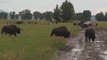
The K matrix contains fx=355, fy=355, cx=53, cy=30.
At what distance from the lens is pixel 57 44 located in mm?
28891

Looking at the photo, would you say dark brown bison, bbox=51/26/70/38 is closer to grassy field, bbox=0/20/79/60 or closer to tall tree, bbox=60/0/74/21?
grassy field, bbox=0/20/79/60

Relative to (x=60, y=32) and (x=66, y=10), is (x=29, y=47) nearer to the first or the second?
(x=60, y=32)

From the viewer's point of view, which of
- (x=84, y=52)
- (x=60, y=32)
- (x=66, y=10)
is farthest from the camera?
(x=66, y=10)

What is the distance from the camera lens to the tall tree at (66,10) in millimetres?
143000

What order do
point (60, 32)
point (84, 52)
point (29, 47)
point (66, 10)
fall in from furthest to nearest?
point (66, 10) < point (60, 32) < point (29, 47) < point (84, 52)

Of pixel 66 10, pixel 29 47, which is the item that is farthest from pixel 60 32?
pixel 66 10

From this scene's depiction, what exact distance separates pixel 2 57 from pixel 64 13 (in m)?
126

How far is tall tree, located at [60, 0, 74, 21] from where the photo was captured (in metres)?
143

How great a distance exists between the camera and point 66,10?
14350 cm

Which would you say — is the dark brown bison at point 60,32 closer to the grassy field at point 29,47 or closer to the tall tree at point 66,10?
the grassy field at point 29,47

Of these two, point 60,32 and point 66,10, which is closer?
point 60,32

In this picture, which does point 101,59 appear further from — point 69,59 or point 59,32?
point 59,32

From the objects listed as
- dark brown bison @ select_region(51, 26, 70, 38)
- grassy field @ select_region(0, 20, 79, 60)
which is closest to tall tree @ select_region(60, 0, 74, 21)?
dark brown bison @ select_region(51, 26, 70, 38)

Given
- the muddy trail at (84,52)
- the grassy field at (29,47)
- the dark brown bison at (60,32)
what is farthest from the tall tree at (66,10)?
the muddy trail at (84,52)
